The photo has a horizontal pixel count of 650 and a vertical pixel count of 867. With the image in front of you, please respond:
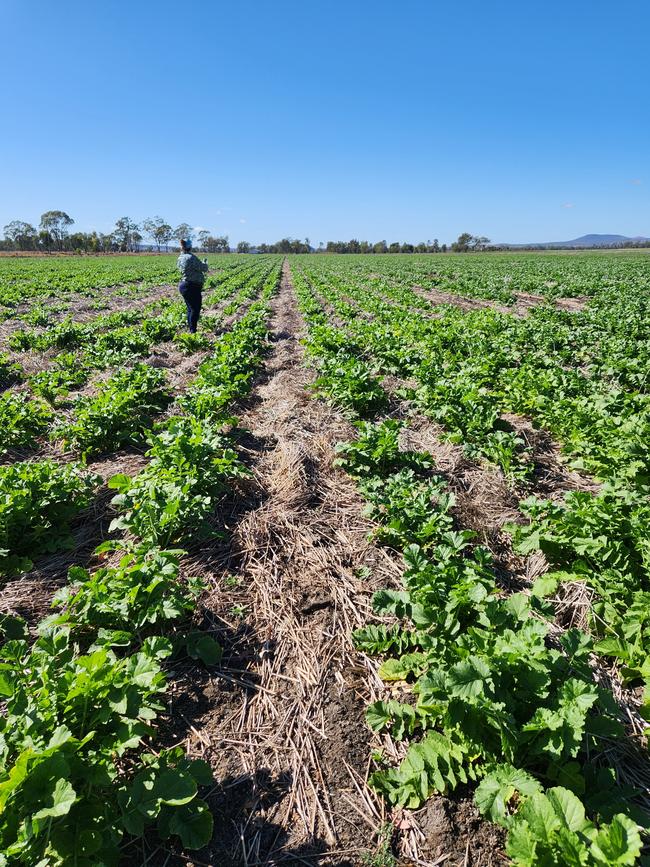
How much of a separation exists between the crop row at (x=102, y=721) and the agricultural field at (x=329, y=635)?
14 mm

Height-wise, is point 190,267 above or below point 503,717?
above

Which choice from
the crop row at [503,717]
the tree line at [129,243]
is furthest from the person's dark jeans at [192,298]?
the tree line at [129,243]

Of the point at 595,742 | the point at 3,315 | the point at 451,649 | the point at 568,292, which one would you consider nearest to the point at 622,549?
the point at 595,742

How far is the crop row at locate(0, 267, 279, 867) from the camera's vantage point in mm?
1807

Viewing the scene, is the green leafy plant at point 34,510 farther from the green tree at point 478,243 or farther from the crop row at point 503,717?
the green tree at point 478,243

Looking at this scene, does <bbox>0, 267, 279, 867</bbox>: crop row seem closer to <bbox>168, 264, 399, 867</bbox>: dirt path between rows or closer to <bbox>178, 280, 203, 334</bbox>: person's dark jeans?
<bbox>168, 264, 399, 867</bbox>: dirt path between rows

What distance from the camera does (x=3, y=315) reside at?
643 inches

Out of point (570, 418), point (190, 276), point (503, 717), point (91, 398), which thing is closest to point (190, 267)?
point (190, 276)

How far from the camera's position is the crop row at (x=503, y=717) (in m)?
1.78

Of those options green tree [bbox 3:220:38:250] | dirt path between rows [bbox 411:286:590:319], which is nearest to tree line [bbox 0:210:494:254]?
green tree [bbox 3:220:38:250]

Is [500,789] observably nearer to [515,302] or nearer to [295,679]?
[295,679]

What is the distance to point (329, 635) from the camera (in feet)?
11.1

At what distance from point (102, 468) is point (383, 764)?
4768mm

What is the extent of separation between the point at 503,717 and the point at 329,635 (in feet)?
5.06
